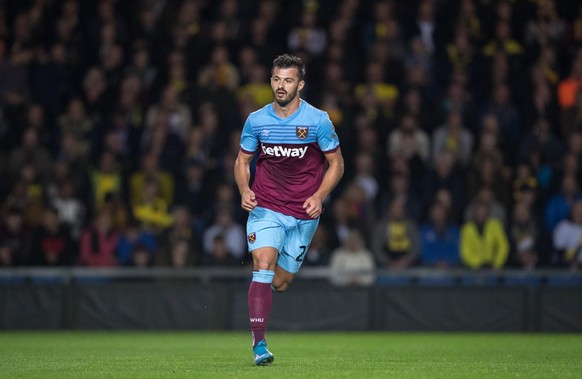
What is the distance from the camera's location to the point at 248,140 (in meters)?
9.68

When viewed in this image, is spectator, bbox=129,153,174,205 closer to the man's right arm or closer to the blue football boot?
the man's right arm

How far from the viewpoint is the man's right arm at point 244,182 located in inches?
370

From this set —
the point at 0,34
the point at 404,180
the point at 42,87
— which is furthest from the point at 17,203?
the point at 404,180

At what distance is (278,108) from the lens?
9586mm

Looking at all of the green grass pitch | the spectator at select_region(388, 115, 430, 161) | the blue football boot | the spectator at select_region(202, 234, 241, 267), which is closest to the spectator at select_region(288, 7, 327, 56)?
the spectator at select_region(388, 115, 430, 161)

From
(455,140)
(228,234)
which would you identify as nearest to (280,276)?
(228,234)

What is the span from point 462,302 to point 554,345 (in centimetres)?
344

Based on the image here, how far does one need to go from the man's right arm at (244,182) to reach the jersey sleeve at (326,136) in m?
0.61

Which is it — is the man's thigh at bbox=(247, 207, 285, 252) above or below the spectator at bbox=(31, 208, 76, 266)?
above

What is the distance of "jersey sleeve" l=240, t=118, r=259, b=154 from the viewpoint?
9.65m

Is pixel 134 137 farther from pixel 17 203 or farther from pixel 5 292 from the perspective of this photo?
pixel 5 292

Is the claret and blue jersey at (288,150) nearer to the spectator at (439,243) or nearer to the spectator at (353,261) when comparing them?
the spectator at (353,261)

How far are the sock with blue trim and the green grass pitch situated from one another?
356 mm

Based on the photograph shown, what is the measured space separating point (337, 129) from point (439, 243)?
236cm
